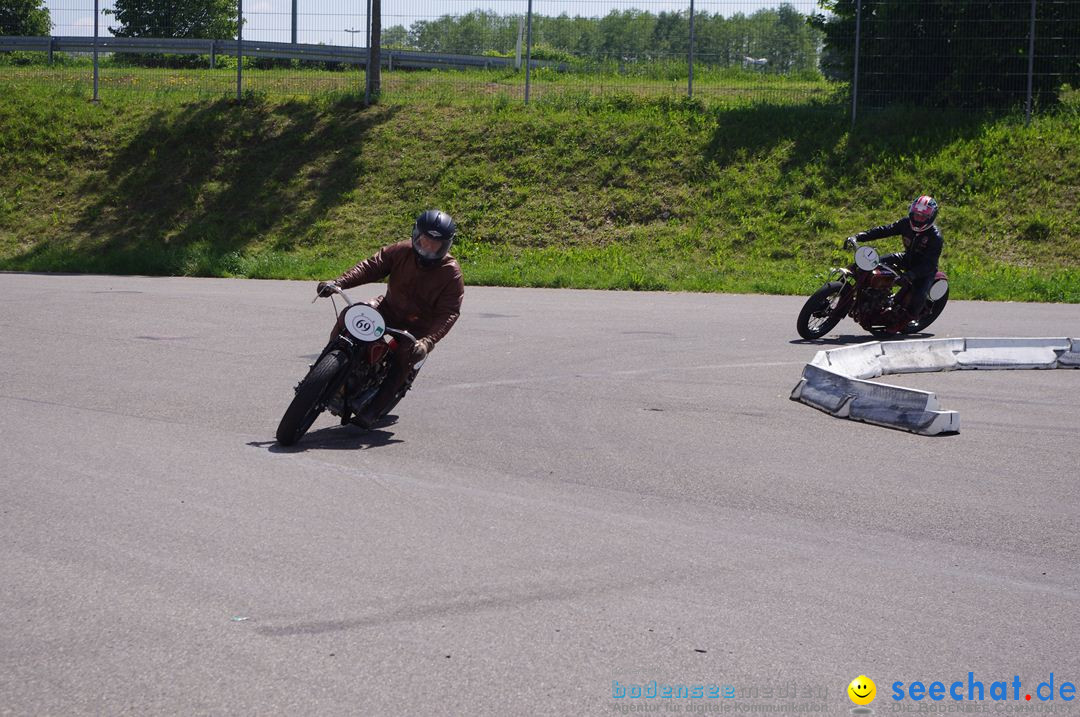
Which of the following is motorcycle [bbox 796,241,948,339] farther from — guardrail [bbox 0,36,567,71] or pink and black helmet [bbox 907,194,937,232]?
guardrail [bbox 0,36,567,71]

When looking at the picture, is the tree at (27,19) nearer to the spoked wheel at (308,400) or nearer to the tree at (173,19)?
the tree at (173,19)

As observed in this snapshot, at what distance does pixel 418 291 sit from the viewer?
9.06m

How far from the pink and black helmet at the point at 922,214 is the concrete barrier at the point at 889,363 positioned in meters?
2.45

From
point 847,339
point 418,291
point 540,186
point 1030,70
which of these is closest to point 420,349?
point 418,291

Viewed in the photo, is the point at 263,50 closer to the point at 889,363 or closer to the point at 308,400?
the point at 889,363

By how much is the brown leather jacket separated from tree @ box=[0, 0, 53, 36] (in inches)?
1011

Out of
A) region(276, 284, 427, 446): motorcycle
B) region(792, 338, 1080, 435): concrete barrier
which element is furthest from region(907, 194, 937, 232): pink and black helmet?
region(276, 284, 427, 446): motorcycle

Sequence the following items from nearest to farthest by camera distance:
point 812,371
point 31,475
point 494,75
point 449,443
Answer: point 31,475 → point 449,443 → point 812,371 → point 494,75

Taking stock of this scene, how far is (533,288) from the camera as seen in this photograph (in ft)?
66.4

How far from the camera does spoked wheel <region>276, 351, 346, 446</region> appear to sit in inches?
312

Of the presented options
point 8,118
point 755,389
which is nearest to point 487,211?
point 8,118

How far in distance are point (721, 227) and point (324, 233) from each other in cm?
788

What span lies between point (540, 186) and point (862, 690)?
2176 centimetres

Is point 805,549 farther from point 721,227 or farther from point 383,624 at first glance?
point 721,227
